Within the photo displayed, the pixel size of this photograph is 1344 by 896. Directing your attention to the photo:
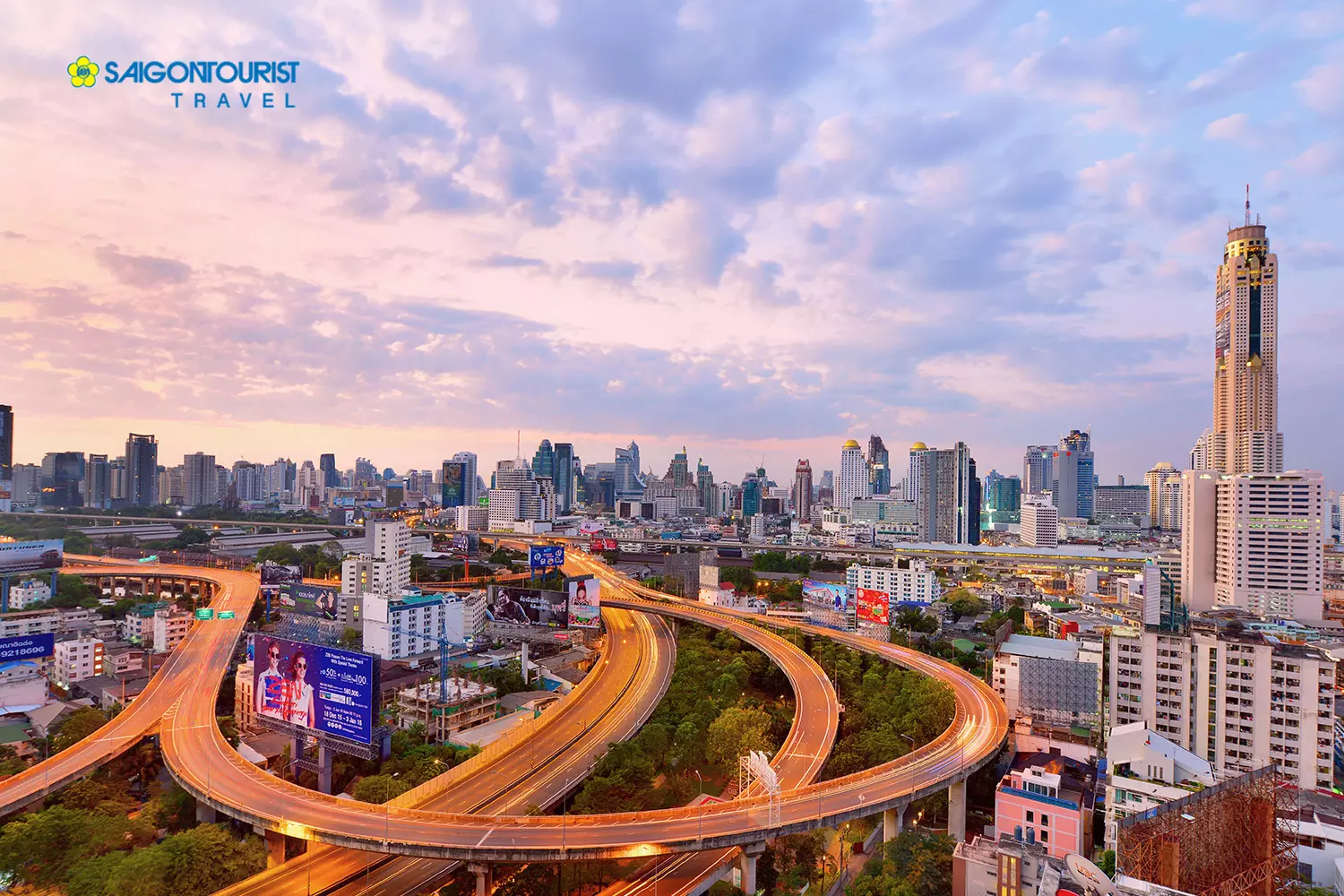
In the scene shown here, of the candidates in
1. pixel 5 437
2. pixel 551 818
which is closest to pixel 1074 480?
pixel 551 818

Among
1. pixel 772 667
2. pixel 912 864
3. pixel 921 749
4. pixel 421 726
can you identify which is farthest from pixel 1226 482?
pixel 421 726

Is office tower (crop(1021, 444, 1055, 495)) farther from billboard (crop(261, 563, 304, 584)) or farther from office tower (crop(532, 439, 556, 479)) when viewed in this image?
billboard (crop(261, 563, 304, 584))

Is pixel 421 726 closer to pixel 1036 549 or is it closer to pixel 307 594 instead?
pixel 307 594

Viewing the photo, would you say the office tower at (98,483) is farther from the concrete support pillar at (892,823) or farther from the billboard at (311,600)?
the concrete support pillar at (892,823)

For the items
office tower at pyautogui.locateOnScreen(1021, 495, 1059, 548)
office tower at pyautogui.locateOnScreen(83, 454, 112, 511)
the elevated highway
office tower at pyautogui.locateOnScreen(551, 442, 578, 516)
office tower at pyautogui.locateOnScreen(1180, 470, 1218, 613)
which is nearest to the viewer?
the elevated highway

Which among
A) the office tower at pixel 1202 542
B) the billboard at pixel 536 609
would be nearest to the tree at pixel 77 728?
the billboard at pixel 536 609

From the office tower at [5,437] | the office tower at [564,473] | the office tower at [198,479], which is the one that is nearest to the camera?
the office tower at [5,437]

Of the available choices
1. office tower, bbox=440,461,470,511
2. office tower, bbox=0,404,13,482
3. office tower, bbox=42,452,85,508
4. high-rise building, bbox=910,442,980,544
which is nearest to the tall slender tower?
high-rise building, bbox=910,442,980,544
